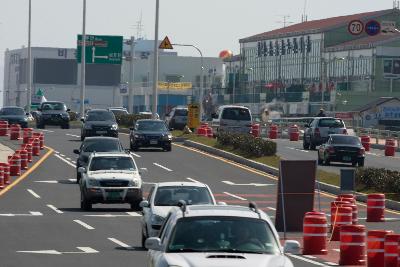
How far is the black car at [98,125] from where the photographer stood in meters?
70.7

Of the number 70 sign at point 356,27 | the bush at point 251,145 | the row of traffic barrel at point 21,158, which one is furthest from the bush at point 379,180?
the number 70 sign at point 356,27

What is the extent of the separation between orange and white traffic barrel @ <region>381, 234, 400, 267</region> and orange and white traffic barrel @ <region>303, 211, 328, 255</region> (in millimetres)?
4871

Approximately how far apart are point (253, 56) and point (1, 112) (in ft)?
237

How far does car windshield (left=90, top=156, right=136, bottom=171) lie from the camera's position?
38469mm

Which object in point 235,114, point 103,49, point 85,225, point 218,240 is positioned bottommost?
point 85,225

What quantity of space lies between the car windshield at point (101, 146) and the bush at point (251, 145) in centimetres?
1158

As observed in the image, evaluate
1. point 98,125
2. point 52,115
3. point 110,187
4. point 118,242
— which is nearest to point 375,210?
point 110,187

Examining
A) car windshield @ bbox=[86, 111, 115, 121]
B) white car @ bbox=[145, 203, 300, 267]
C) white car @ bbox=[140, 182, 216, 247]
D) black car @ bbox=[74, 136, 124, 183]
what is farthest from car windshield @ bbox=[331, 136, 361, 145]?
white car @ bbox=[145, 203, 300, 267]

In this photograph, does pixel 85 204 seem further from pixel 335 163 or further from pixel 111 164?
pixel 335 163

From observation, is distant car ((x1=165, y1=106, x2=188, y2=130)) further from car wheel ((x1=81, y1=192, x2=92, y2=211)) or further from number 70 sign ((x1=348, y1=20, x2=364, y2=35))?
car wheel ((x1=81, y1=192, x2=92, y2=211))

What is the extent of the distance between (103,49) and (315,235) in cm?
8003

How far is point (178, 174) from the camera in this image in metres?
53.6

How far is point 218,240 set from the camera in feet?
49.5

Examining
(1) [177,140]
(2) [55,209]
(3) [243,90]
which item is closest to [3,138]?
(1) [177,140]
